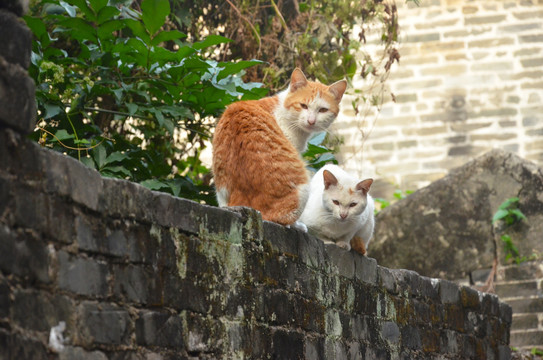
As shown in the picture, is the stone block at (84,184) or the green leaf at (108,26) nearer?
the stone block at (84,184)

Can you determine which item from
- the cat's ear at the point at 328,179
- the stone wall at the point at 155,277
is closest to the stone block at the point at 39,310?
the stone wall at the point at 155,277

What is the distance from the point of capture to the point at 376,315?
18.9ft

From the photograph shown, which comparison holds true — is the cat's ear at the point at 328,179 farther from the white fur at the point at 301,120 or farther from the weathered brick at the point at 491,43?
the weathered brick at the point at 491,43

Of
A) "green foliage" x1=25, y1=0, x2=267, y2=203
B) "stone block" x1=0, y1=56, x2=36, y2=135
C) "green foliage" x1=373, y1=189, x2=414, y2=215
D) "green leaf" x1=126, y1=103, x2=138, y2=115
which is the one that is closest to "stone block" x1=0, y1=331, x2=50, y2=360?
"stone block" x1=0, y1=56, x2=36, y2=135

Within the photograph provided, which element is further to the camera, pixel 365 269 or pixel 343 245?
pixel 365 269

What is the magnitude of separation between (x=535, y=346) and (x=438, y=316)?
264 centimetres

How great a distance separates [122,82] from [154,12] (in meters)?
0.54

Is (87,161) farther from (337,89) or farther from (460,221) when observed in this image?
(460,221)

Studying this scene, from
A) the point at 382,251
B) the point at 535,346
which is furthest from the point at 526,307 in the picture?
the point at 382,251

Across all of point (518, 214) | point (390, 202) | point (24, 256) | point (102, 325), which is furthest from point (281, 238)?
point (390, 202)

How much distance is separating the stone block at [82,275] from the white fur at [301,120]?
202 cm

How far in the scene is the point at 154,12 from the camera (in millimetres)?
4812

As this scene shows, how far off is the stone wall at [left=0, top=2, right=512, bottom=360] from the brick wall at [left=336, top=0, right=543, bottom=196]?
302 inches

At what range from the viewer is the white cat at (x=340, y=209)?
512cm
